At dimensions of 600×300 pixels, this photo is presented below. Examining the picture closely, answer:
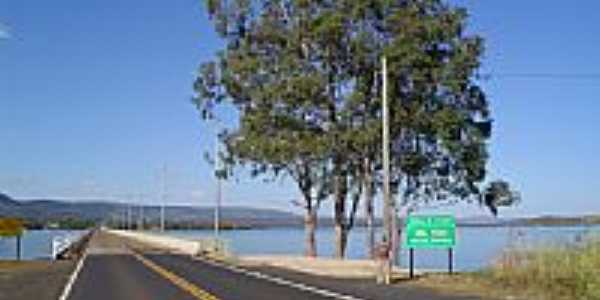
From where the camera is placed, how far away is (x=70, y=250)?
238ft

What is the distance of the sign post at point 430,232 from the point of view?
1400 inches

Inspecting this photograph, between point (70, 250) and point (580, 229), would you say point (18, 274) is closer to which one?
point (580, 229)

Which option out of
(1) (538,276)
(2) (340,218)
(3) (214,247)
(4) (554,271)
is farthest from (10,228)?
(4) (554,271)

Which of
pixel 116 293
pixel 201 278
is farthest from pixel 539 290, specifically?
pixel 201 278

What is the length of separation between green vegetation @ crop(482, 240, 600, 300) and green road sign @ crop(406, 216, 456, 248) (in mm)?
2783

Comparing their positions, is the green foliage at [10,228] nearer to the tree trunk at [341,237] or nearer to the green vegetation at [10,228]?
the green vegetation at [10,228]

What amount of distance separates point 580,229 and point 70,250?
47764 mm

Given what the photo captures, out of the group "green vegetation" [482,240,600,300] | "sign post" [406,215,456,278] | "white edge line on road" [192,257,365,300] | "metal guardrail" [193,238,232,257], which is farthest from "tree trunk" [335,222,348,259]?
"green vegetation" [482,240,600,300]

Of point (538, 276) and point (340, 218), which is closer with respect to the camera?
point (538, 276)

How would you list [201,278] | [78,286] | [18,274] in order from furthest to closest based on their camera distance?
[18,274] → [201,278] → [78,286]

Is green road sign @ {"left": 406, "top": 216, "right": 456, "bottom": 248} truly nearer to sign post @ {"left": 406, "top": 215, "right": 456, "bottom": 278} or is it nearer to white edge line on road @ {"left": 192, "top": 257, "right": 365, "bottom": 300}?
sign post @ {"left": 406, "top": 215, "right": 456, "bottom": 278}

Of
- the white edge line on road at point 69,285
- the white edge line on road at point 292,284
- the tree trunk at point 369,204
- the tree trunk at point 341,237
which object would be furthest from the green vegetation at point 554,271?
the tree trunk at point 341,237

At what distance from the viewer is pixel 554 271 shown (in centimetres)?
2888

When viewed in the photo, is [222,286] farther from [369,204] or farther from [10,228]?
[10,228]
